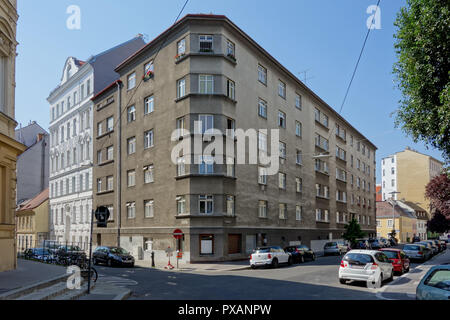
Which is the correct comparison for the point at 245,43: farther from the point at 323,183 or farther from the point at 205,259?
the point at 323,183

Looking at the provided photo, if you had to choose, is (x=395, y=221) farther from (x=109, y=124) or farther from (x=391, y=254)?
(x=391, y=254)

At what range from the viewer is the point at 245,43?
3466 centimetres

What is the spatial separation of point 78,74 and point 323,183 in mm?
31767

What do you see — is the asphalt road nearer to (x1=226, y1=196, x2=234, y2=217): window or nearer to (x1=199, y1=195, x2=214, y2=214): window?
(x1=199, y1=195, x2=214, y2=214): window

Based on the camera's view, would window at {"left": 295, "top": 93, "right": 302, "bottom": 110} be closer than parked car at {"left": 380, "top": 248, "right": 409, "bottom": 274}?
No

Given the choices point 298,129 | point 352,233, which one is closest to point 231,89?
point 298,129

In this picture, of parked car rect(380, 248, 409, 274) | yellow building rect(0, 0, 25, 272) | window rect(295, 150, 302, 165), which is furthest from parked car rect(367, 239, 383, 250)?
yellow building rect(0, 0, 25, 272)

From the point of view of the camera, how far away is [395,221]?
82938mm

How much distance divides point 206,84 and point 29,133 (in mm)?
44168

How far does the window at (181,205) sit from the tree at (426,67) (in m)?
17.6

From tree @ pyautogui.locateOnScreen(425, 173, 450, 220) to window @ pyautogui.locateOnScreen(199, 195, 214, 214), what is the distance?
1736 centimetres

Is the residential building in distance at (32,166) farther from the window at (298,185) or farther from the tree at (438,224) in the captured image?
the tree at (438,224)

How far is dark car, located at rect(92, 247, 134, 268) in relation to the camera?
2720cm
